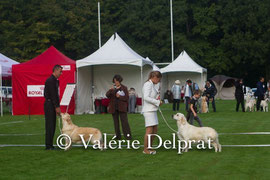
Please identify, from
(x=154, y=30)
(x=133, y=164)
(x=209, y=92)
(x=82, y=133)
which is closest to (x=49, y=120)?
(x=82, y=133)

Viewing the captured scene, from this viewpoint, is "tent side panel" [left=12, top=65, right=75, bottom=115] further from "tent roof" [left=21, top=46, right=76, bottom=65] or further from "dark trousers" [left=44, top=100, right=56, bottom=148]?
"dark trousers" [left=44, top=100, right=56, bottom=148]

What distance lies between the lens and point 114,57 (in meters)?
25.0

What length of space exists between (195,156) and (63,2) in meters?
48.6

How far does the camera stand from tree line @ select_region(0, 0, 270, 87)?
53219mm

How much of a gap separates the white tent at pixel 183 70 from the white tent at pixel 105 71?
35.9 feet

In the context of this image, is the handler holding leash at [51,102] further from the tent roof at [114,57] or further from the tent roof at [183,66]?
the tent roof at [183,66]

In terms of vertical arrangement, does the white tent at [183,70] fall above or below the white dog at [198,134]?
above

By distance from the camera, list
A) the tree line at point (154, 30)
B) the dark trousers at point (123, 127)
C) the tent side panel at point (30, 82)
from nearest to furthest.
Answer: the dark trousers at point (123, 127)
the tent side panel at point (30, 82)
the tree line at point (154, 30)

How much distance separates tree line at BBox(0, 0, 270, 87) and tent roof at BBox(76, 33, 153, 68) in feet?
93.1

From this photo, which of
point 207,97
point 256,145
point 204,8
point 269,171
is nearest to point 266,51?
point 204,8

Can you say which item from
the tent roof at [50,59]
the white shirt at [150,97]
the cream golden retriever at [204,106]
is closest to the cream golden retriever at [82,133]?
the white shirt at [150,97]

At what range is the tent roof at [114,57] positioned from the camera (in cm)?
2439

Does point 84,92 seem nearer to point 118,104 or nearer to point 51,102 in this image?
point 118,104

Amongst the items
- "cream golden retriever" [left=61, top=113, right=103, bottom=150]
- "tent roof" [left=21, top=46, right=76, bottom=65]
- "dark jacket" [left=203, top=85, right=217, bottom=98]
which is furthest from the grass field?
"dark jacket" [left=203, top=85, right=217, bottom=98]
